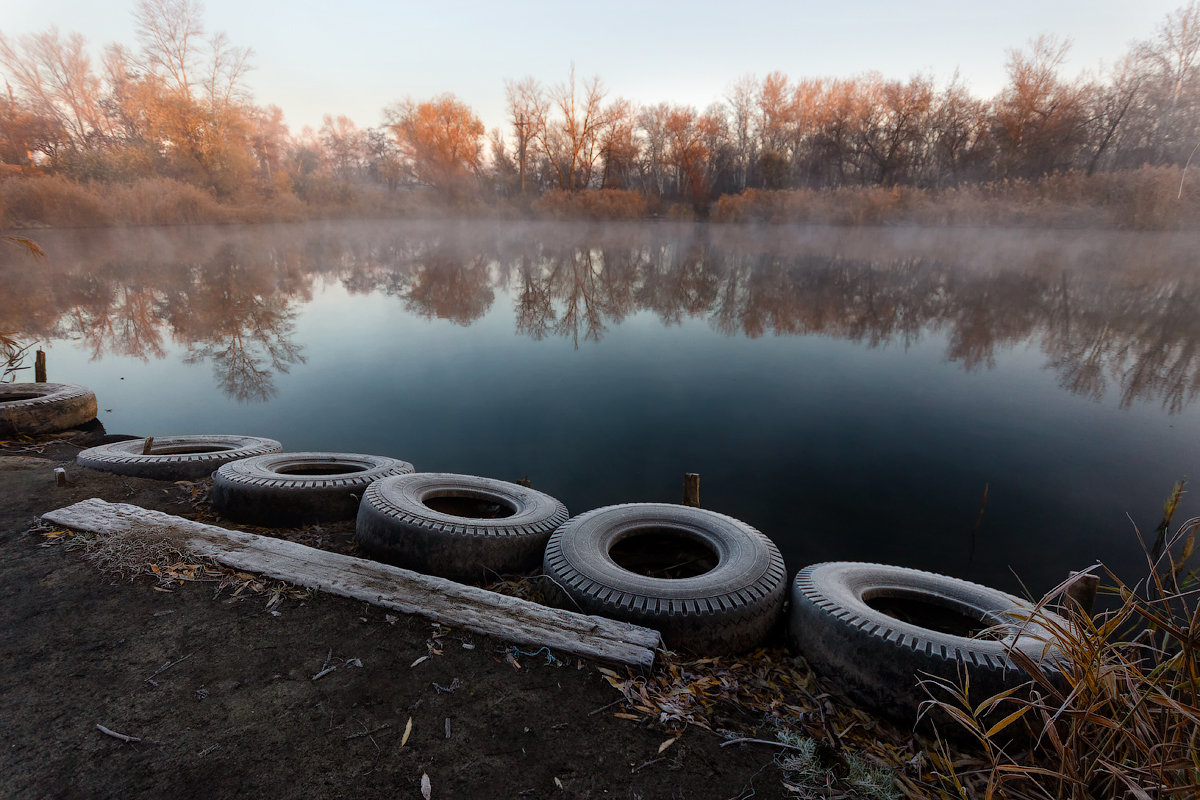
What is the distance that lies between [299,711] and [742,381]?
30.7ft

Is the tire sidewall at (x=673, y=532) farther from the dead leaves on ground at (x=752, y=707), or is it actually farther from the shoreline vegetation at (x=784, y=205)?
the shoreline vegetation at (x=784, y=205)

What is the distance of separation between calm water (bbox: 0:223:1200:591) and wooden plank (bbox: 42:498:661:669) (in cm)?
296

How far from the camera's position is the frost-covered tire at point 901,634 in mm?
2967

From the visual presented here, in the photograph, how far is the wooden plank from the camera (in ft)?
10.6

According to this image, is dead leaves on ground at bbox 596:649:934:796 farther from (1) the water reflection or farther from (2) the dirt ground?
(1) the water reflection

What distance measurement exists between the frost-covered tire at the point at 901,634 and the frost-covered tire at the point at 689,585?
318mm

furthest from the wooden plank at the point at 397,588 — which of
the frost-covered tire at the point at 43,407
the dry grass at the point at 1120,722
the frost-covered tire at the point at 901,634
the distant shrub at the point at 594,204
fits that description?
the distant shrub at the point at 594,204

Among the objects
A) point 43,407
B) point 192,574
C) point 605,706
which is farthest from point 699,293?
point 605,706

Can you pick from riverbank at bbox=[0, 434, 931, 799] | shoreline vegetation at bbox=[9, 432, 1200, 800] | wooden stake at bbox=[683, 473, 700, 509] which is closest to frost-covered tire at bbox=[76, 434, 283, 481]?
shoreline vegetation at bbox=[9, 432, 1200, 800]

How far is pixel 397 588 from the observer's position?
3.62 m

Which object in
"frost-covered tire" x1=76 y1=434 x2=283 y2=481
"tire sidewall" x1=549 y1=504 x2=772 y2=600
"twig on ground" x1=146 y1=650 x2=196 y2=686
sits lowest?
"twig on ground" x1=146 y1=650 x2=196 y2=686

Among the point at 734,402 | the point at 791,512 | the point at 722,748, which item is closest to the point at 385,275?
the point at 734,402

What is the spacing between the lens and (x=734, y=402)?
963 cm

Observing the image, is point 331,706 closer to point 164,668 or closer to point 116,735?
point 116,735
